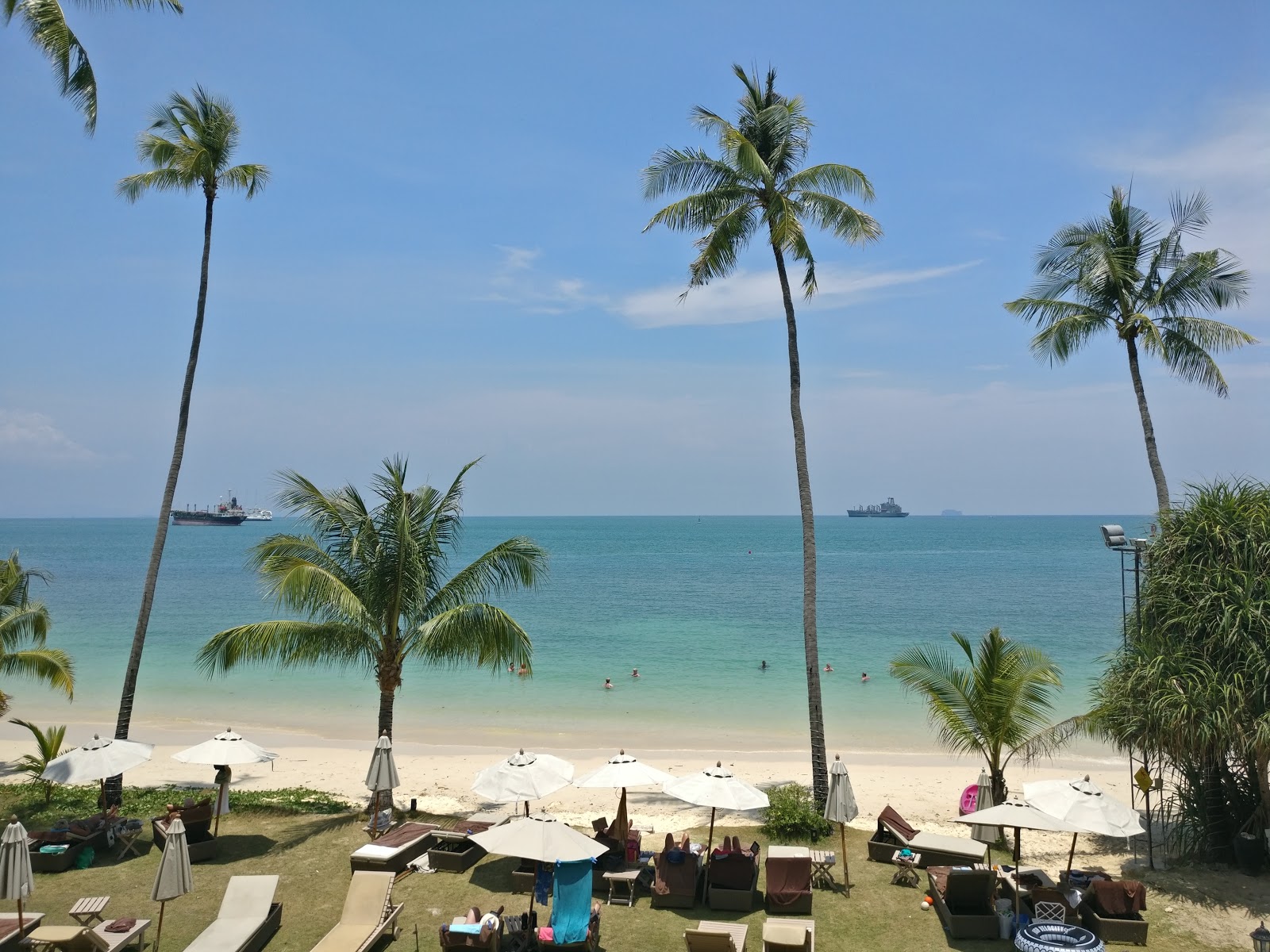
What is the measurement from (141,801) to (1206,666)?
662 inches

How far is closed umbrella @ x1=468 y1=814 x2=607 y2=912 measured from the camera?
9648mm

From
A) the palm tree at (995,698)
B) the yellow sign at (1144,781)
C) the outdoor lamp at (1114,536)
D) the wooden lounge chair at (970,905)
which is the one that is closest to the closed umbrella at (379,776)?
the wooden lounge chair at (970,905)

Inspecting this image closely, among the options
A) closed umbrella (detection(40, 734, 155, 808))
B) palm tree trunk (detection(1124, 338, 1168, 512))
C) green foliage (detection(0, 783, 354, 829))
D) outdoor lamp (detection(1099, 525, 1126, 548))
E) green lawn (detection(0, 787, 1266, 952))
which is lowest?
green foliage (detection(0, 783, 354, 829))

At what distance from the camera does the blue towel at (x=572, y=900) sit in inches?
375

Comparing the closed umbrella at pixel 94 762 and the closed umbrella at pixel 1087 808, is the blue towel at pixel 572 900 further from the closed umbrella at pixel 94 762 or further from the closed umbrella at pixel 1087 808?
the closed umbrella at pixel 94 762

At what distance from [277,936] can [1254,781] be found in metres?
12.8

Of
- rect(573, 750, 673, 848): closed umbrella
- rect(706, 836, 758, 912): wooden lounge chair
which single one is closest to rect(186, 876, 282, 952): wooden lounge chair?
rect(573, 750, 673, 848): closed umbrella

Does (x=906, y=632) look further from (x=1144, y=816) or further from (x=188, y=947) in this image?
(x=188, y=947)

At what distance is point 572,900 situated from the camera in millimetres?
9664

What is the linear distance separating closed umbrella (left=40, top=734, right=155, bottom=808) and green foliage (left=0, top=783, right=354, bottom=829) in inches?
98.8

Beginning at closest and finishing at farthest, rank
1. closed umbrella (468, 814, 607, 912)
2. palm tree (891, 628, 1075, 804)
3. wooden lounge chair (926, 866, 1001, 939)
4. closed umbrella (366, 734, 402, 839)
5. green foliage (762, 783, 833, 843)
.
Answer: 1. closed umbrella (468, 814, 607, 912)
2. wooden lounge chair (926, 866, 1001, 939)
3. closed umbrella (366, 734, 402, 839)
4. green foliage (762, 783, 833, 843)
5. palm tree (891, 628, 1075, 804)

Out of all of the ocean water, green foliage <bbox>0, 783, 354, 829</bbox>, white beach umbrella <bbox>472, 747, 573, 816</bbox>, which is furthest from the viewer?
the ocean water

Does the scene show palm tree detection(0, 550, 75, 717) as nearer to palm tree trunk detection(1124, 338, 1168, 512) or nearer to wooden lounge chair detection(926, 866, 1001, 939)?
wooden lounge chair detection(926, 866, 1001, 939)


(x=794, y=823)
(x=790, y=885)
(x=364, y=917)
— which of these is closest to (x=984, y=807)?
(x=794, y=823)
